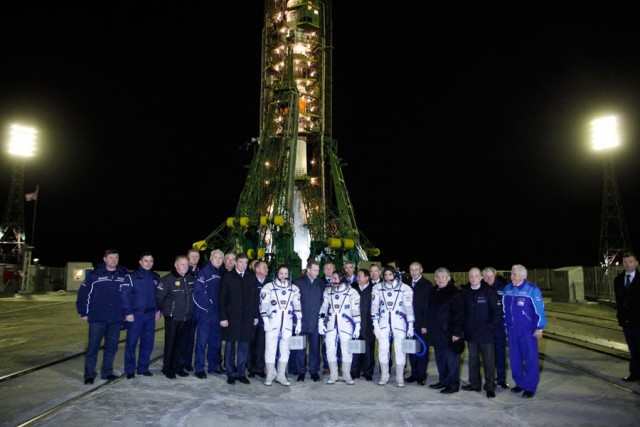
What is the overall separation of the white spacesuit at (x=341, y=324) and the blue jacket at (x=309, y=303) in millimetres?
268

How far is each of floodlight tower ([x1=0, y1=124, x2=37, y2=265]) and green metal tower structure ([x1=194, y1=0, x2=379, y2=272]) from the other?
14.2 meters

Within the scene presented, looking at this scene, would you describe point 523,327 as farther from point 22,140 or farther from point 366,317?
point 22,140

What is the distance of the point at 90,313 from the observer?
24.7 ft

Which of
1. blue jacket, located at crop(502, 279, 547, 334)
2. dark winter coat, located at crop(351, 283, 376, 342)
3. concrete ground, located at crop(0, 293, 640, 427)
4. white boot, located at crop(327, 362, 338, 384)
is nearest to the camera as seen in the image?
concrete ground, located at crop(0, 293, 640, 427)

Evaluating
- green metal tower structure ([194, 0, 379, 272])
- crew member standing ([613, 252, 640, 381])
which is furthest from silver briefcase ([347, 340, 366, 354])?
green metal tower structure ([194, 0, 379, 272])

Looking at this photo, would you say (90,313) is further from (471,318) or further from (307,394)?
(471,318)

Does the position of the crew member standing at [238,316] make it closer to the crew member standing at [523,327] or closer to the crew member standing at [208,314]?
the crew member standing at [208,314]

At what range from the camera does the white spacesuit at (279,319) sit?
7.53 m

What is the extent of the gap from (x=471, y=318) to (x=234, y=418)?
387 centimetres

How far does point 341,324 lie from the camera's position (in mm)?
7758

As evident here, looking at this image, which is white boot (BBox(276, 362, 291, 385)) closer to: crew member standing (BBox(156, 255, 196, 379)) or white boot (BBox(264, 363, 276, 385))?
white boot (BBox(264, 363, 276, 385))

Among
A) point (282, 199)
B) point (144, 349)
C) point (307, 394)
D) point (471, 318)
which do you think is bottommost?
point (307, 394)

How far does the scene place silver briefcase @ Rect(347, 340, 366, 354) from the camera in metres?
7.50

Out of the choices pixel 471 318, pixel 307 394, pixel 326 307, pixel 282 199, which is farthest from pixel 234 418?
pixel 282 199
